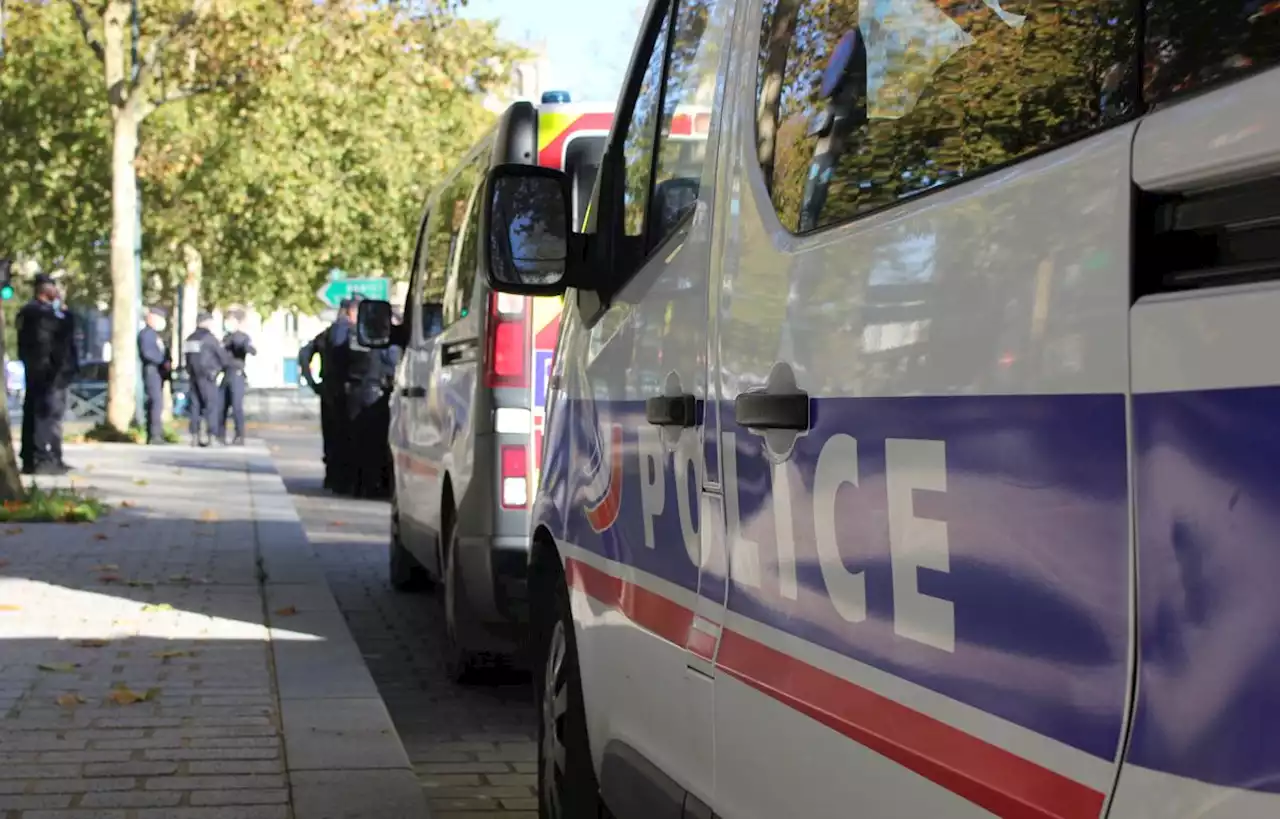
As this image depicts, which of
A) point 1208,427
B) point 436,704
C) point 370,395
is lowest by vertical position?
point 436,704

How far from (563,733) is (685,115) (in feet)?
4.90

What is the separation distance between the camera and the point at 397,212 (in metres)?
39.7

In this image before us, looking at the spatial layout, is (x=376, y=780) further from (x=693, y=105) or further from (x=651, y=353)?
(x=693, y=105)

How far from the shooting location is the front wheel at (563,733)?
4059 mm

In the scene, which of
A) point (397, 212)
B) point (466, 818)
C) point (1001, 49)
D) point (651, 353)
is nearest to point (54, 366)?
point (466, 818)

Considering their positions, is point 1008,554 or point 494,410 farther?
point 494,410

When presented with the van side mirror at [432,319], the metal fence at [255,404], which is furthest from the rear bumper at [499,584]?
the metal fence at [255,404]

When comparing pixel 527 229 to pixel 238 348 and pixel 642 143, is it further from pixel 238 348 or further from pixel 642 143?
pixel 238 348

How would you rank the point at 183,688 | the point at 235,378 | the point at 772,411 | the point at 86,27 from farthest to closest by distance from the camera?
1. the point at 235,378
2. the point at 86,27
3. the point at 183,688
4. the point at 772,411

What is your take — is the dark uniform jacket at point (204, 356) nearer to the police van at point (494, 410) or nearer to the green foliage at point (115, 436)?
the green foliage at point (115, 436)

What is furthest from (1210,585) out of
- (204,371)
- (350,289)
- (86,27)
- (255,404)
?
(255,404)

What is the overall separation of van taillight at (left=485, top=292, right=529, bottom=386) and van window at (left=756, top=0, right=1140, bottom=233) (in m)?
3.93

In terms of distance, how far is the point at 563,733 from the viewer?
13.6ft

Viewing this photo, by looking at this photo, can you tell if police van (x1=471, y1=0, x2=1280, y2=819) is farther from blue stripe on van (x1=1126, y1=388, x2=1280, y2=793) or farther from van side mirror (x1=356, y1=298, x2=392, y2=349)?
van side mirror (x1=356, y1=298, x2=392, y2=349)
